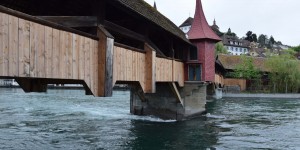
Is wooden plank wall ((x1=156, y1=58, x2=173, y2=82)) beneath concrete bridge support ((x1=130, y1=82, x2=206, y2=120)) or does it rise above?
above

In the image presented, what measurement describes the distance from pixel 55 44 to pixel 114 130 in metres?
8.53

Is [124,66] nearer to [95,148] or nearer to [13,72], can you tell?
[95,148]

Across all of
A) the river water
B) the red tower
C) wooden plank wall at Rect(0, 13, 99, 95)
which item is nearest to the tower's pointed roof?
the red tower

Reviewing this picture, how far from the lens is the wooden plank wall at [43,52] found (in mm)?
5617

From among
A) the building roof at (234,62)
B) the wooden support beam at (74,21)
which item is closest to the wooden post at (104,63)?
the wooden support beam at (74,21)

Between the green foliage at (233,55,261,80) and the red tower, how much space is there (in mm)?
33756

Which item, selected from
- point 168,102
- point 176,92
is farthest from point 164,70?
point 168,102

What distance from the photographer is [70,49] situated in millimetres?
7203

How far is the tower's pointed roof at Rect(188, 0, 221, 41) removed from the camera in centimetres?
2000

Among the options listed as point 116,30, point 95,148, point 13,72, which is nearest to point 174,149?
point 95,148

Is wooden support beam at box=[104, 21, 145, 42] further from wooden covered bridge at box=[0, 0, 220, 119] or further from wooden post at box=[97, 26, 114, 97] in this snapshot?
wooden post at box=[97, 26, 114, 97]

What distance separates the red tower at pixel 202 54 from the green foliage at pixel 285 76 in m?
31.1

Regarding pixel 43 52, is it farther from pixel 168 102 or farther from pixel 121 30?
pixel 168 102

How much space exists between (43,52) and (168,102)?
12948 millimetres
